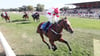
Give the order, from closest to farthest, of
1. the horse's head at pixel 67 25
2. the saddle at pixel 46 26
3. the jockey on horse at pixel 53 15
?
1. the horse's head at pixel 67 25
2. the jockey on horse at pixel 53 15
3. the saddle at pixel 46 26

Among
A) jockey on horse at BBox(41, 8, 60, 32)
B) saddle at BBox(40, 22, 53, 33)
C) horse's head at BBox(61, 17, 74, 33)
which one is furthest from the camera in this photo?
saddle at BBox(40, 22, 53, 33)

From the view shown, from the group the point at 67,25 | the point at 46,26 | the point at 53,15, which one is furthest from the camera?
the point at 46,26

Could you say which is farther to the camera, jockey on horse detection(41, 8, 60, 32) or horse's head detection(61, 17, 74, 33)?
jockey on horse detection(41, 8, 60, 32)

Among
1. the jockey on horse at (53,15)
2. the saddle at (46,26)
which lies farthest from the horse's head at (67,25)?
the saddle at (46,26)

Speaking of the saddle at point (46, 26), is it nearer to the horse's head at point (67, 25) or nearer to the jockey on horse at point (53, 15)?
the jockey on horse at point (53, 15)

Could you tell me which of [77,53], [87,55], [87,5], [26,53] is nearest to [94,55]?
[87,55]

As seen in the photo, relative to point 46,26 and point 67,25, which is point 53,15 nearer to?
point 46,26

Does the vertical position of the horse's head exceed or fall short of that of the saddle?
it exceeds it

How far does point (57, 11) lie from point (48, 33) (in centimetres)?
89

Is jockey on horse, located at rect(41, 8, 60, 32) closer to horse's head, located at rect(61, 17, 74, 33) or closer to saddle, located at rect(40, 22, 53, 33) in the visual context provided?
saddle, located at rect(40, 22, 53, 33)

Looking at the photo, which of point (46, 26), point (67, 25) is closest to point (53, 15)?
point (46, 26)

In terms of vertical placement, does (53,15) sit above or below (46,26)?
above

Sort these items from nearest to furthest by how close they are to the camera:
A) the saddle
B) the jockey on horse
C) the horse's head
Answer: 1. the horse's head
2. the jockey on horse
3. the saddle

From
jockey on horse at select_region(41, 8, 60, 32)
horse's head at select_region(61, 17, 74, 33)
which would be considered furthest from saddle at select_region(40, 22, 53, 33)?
horse's head at select_region(61, 17, 74, 33)
